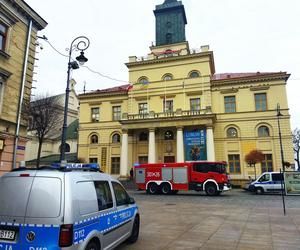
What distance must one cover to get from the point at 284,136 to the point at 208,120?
9.50 meters

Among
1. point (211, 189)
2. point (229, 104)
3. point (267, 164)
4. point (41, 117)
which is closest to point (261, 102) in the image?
point (229, 104)

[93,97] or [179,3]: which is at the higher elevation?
[179,3]

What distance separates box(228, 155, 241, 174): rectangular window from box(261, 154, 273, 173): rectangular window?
279 centimetres

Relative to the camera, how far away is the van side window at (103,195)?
16.3 feet

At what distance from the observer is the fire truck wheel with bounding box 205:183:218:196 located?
2151cm

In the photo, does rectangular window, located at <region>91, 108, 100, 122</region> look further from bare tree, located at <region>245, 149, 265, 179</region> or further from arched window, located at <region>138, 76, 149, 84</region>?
bare tree, located at <region>245, 149, 265, 179</region>

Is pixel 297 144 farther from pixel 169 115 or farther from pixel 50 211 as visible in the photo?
pixel 50 211

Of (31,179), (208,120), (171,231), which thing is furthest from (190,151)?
(31,179)

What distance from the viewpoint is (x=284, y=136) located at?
31609 millimetres

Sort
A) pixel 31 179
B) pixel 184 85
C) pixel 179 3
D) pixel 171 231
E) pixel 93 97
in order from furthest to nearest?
pixel 179 3, pixel 93 97, pixel 184 85, pixel 171 231, pixel 31 179

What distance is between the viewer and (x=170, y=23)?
142 feet

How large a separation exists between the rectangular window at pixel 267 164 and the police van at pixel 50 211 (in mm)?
30755

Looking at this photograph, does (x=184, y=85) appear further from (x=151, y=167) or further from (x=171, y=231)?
(x=171, y=231)

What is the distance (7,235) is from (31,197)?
2.22 ft
